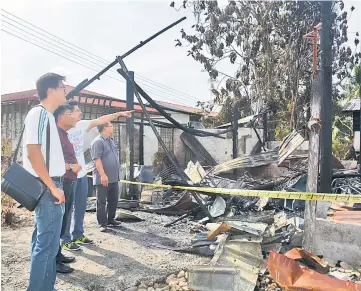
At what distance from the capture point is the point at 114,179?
5.07 m

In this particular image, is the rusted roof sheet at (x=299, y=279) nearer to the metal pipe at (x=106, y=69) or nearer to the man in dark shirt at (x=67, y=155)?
the man in dark shirt at (x=67, y=155)

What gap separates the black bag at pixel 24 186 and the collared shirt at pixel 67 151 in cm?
93

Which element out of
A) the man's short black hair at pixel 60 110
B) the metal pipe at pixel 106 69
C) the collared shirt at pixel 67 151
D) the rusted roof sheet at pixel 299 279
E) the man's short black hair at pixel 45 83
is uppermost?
the metal pipe at pixel 106 69

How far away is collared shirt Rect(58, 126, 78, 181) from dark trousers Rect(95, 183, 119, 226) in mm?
1456

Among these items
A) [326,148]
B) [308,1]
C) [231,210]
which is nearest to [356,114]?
[308,1]

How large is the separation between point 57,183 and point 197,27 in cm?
1759

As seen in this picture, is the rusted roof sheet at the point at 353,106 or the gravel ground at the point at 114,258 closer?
the gravel ground at the point at 114,258

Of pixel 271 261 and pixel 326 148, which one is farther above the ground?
pixel 326 148

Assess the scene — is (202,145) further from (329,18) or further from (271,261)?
(271,261)

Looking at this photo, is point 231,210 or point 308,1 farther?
point 308,1

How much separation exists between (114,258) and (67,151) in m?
1.29

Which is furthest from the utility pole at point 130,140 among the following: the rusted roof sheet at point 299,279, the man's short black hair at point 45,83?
the rusted roof sheet at point 299,279

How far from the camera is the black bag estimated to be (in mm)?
2459

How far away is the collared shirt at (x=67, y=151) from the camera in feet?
11.4
